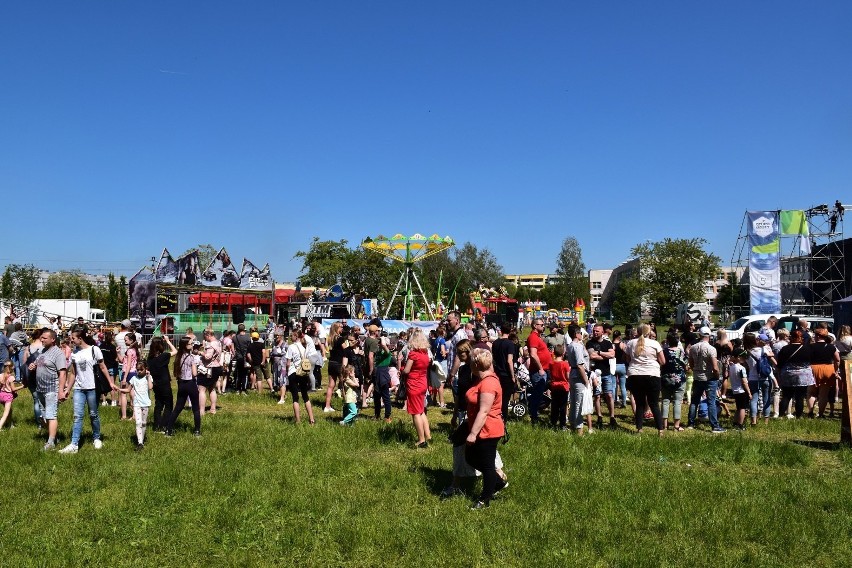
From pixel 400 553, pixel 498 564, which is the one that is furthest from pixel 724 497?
pixel 400 553

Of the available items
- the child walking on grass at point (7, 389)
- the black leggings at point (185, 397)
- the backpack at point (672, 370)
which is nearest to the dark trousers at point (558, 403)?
the backpack at point (672, 370)

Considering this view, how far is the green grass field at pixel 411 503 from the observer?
566 cm

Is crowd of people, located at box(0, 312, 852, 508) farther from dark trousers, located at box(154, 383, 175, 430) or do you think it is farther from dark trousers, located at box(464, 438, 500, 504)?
dark trousers, located at box(464, 438, 500, 504)

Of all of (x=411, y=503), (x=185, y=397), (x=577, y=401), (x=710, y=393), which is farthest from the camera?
(x=710, y=393)

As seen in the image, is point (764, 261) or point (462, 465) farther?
point (764, 261)

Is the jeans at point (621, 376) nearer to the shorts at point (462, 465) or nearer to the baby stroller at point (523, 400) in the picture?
the baby stroller at point (523, 400)

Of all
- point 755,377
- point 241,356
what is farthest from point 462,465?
point 241,356

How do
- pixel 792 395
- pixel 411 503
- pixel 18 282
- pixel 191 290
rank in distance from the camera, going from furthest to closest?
pixel 18 282, pixel 191 290, pixel 792 395, pixel 411 503

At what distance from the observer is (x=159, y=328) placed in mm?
24266

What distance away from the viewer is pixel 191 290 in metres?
30.1

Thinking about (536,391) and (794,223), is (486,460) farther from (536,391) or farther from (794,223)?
(794,223)

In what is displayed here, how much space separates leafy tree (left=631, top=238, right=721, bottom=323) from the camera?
190ft

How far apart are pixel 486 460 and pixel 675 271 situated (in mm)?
55688

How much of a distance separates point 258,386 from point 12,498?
29.6 ft
